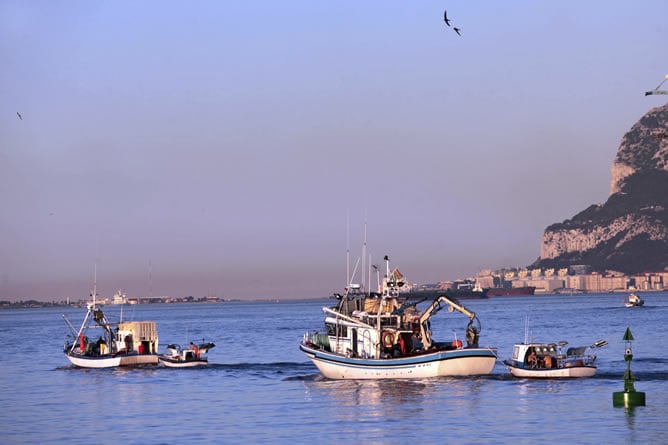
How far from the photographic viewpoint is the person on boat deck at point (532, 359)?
79.4 m

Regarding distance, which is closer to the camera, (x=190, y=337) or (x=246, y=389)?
(x=246, y=389)

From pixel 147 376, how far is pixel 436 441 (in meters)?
44.4

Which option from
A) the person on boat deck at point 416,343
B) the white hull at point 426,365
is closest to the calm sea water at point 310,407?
the white hull at point 426,365

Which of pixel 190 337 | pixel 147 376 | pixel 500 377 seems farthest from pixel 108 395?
pixel 190 337

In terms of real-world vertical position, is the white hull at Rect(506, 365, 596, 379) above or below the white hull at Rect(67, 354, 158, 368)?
below

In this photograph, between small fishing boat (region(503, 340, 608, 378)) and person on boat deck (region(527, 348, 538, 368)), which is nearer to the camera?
small fishing boat (region(503, 340, 608, 378))

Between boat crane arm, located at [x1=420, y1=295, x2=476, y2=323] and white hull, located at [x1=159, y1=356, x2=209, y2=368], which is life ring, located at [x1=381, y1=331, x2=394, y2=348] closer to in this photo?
boat crane arm, located at [x1=420, y1=295, x2=476, y2=323]

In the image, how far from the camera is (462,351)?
7600 centimetres

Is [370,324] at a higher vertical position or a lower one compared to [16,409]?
higher

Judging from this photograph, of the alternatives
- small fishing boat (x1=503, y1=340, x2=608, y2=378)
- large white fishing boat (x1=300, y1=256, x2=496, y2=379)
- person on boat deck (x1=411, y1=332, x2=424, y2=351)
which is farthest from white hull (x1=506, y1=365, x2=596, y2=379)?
person on boat deck (x1=411, y1=332, x2=424, y2=351)

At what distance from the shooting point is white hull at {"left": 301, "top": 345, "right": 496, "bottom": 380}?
7531 centimetres

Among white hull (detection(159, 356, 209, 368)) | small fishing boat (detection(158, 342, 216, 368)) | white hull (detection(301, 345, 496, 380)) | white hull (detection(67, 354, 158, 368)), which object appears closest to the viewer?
white hull (detection(301, 345, 496, 380))

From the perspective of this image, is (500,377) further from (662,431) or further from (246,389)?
(662,431)

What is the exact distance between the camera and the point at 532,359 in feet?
261
